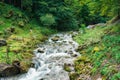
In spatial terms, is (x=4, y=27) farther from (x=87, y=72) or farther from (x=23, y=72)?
(x=87, y=72)

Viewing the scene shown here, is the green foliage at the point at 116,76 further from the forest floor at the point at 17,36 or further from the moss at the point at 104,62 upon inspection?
the forest floor at the point at 17,36

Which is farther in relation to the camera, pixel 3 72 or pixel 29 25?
pixel 29 25

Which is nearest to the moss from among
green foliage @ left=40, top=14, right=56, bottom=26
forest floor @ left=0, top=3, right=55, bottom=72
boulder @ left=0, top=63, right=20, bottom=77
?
forest floor @ left=0, top=3, right=55, bottom=72

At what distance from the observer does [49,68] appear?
16.5 m

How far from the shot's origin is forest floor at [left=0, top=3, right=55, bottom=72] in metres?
17.8

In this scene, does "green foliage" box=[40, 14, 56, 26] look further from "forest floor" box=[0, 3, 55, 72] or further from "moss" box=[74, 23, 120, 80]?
"moss" box=[74, 23, 120, 80]

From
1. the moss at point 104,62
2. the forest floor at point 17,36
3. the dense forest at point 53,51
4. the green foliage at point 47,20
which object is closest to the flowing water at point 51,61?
the dense forest at point 53,51

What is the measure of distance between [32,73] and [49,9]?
2089cm

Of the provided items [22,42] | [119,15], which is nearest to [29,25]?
[22,42]

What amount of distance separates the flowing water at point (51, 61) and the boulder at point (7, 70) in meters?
0.51

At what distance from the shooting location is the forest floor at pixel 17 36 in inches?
699

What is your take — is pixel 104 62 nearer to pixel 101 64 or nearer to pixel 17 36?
pixel 101 64

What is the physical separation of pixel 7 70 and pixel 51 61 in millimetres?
3881

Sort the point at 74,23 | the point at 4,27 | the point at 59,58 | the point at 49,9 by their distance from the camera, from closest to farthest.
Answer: the point at 59,58 < the point at 4,27 < the point at 49,9 < the point at 74,23
